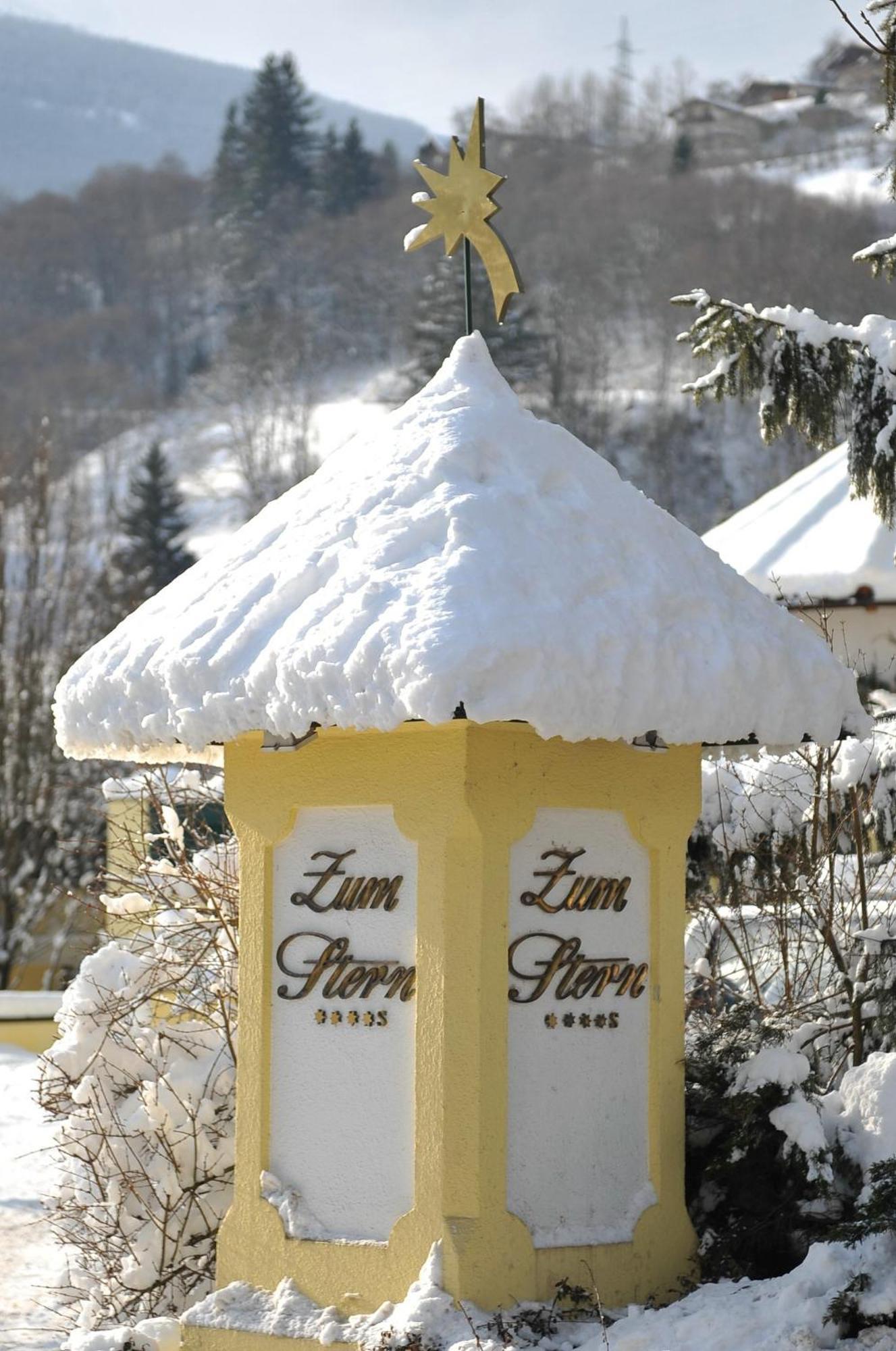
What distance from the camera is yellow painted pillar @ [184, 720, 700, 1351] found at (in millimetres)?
7059

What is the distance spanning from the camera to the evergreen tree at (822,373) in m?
8.55

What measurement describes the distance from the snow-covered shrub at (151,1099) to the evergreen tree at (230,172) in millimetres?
81768

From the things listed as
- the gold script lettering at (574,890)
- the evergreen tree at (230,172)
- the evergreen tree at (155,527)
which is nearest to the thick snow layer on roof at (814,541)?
the gold script lettering at (574,890)

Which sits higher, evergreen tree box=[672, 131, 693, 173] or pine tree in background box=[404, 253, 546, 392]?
evergreen tree box=[672, 131, 693, 173]

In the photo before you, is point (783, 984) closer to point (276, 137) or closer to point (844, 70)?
point (276, 137)

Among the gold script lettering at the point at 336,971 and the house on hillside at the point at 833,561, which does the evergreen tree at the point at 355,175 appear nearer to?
the house on hillside at the point at 833,561

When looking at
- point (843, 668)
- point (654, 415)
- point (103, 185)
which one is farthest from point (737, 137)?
point (843, 668)

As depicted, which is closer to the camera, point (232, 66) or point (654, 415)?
point (654, 415)

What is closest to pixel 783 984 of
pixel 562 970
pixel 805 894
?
pixel 805 894

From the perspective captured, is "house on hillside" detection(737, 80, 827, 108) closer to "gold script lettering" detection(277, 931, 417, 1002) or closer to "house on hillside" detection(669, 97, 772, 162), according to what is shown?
"house on hillside" detection(669, 97, 772, 162)

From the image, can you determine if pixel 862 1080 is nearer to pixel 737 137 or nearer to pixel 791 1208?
pixel 791 1208

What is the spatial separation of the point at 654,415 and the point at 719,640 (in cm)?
5928

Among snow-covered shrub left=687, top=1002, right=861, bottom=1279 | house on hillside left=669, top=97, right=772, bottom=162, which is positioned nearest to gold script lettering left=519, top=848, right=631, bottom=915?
snow-covered shrub left=687, top=1002, right=861, bottom=1279

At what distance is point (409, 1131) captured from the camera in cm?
713
